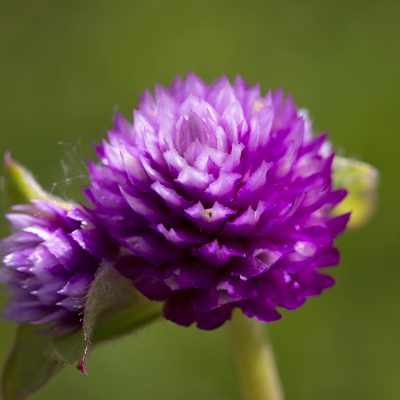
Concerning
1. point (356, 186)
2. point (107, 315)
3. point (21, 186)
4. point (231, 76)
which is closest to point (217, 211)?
point (107, 315)

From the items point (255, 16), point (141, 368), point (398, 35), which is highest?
point (255, 16)

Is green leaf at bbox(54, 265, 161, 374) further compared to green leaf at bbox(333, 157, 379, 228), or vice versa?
green leaf at bbox(333, 157, 379, 228)

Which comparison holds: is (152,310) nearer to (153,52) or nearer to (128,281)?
(128,281)

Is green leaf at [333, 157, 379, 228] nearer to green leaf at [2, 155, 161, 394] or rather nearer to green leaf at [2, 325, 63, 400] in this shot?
green leaf at [2, 155, 161, 394]

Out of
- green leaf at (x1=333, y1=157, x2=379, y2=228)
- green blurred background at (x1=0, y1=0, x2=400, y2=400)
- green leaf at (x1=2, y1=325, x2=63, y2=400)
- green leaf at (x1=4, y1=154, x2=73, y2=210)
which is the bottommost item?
green leaf at (x1=2, y1=325, x2=63, y2=400)

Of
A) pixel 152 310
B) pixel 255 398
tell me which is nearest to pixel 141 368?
pixel 255 398

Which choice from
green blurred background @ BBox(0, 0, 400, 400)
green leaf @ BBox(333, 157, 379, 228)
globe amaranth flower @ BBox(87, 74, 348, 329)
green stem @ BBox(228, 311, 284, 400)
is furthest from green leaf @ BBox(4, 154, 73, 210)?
green blurred background @ BBox(0, 0, 400, 400)
